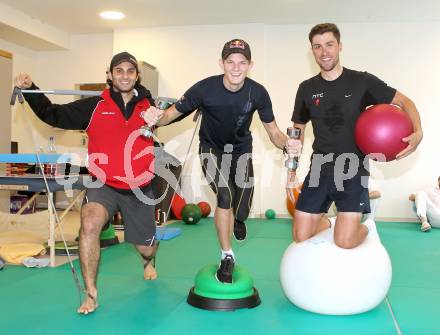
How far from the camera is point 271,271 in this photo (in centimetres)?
474

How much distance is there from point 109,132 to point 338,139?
1.69m

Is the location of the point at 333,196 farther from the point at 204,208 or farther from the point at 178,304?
the point at 204,208

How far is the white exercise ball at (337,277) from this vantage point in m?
3.31

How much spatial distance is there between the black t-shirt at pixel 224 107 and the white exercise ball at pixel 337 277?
3.17 feet

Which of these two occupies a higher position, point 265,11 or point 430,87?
point 265,11

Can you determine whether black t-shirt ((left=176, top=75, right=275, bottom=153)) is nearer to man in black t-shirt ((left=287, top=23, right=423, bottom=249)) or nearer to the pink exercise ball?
man in black t-shirt ((left=287, top=23, right=423, bottom=249))

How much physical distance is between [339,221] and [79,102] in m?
2.13

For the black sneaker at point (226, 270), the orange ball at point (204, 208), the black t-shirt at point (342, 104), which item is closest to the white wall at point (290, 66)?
the orange ball at point (204, 208)

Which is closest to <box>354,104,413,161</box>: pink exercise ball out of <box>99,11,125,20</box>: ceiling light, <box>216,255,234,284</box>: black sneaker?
<box>216,255,234,284</box>: black sneaker

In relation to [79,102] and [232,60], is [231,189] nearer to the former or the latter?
[232,60]

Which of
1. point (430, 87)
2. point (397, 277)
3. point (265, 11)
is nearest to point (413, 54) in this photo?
point (430, 87)

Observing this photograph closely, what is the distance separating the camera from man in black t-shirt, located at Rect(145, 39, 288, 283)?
11.4 feet

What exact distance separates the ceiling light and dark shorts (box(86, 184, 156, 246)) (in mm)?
4980

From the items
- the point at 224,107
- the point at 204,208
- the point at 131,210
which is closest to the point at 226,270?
the point at 131,210
